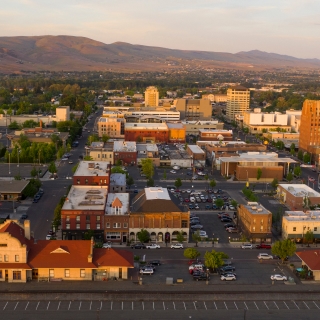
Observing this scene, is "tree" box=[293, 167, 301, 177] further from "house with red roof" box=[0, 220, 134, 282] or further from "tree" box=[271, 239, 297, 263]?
"house with red roof" box=[0, 220, 134, 282]

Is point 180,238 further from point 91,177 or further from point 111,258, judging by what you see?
point 91,177

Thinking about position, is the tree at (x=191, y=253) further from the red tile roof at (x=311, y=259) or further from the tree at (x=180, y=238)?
the red tile roof at (x=311, y=259)

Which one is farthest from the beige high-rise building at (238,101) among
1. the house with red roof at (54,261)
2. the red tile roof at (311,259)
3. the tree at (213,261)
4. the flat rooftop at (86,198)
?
the house with red roof at (54,261)

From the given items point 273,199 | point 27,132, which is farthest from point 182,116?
point 273,199

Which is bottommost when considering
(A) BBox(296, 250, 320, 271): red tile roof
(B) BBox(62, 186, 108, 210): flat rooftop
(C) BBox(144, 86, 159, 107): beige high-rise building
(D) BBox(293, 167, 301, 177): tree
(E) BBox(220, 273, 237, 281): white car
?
(E) BBox(220, 273, 237, 281): white car

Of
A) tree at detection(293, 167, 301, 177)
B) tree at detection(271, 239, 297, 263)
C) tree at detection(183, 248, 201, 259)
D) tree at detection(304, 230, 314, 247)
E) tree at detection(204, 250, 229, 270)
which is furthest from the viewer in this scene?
tree at detection(293, 167, 301, 177)

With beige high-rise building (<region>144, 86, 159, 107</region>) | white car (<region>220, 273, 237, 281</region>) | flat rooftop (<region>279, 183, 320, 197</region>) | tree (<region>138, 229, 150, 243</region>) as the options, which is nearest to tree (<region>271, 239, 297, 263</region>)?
white car (<region>220, 273, 237, 281</region>)

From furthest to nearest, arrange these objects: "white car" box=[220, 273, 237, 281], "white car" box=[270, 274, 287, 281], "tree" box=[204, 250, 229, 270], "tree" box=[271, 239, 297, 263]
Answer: "tree" box=[271, 239, 297, 263]
"tree" box=[204, 250, 229, 270]
"white car" box=[270, 274, 287, 281]
"white car" box=[220, 273, 237, 281]

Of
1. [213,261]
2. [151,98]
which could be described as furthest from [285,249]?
[151,98]
